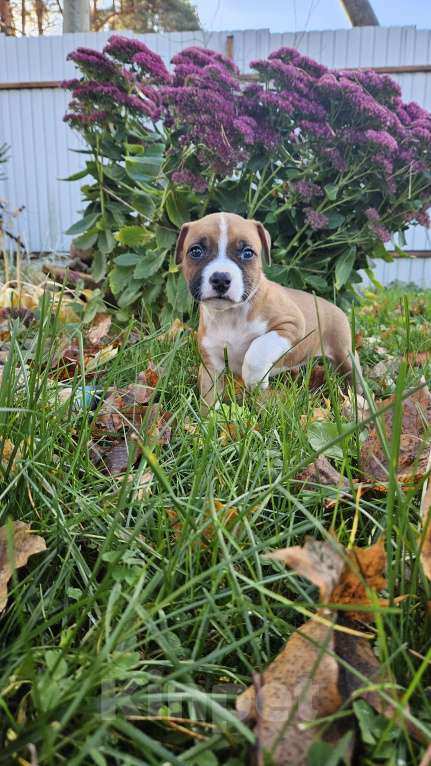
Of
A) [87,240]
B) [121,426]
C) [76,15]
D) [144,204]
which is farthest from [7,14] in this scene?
[121,426]

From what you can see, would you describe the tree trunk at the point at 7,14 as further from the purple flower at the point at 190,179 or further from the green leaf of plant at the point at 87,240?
the purple flower at the point at 190,179

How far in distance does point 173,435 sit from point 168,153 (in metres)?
1.96

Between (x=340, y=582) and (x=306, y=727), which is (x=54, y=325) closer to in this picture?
(x=340, y=582)

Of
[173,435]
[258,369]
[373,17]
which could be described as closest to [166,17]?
[373,17]

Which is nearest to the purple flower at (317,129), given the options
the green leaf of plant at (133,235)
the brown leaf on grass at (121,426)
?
the green leaf of plant at (133,235)

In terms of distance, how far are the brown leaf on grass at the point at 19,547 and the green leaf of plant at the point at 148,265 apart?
7.10 feet

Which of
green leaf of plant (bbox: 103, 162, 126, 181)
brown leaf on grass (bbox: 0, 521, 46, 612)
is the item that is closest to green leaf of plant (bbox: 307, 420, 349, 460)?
brown leaf on grass (bbox: 0, 521, 46, 612)

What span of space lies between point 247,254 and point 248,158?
0.88 meters

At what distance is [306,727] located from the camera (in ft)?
1.96

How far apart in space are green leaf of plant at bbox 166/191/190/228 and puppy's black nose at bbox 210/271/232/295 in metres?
1.05

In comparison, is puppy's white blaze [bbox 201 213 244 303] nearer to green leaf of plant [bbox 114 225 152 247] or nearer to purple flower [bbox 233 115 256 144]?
purple flower [bbox 233 115 256 144]

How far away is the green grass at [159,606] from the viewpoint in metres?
0.62

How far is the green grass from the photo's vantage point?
62 centimetres

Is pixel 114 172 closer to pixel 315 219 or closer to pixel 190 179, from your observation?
pixel 190 179
